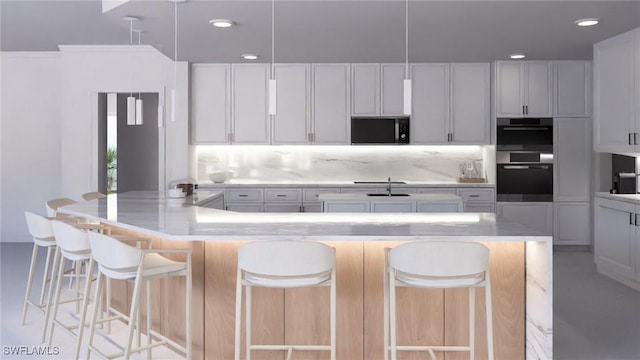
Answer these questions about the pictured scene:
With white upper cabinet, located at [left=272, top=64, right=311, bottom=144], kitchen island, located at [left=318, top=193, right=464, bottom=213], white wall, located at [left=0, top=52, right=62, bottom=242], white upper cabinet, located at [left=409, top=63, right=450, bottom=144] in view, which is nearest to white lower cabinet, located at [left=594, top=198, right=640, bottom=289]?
kitchen island, located at [left=318, top=193, right=464, bottom=213]

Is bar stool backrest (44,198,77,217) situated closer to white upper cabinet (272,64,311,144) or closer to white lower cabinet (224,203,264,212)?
white lower cabinet (224,203,264,212)

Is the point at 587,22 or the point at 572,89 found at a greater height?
the point at 587,22

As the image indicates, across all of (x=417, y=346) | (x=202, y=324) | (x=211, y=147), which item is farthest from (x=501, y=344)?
(x=211, y=147)

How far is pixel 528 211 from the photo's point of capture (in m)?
6.81

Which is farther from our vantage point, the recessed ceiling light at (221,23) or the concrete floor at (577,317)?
the recessed ceiling light at (221,23)

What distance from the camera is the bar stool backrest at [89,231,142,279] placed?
2.72 meters

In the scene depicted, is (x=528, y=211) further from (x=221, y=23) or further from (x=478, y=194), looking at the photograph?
(x=221, y=23)

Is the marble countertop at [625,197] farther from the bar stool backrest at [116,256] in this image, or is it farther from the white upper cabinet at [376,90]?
the bar stool backrest at [116,256]

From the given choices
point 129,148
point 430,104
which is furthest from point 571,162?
point 129,148

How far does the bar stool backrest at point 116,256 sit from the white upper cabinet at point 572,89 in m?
5.93

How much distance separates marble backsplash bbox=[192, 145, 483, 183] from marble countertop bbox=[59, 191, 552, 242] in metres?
3.43

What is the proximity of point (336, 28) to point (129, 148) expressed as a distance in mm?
5640

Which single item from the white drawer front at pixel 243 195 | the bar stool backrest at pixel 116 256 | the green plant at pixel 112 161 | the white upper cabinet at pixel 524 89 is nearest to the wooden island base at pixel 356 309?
the bar stool backrest at pixel 116 256

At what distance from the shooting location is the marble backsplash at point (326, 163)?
736 cm
